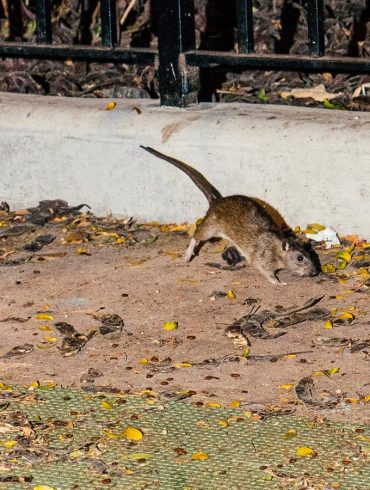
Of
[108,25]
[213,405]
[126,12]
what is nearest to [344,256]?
[213,405]

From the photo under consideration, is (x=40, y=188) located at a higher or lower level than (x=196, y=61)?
lower

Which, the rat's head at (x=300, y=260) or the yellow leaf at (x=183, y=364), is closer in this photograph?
the yellow leaf at (x=183, y=364)

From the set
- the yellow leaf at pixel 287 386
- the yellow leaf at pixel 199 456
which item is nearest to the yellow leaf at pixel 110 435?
the yellow leaf at pixel 199 456

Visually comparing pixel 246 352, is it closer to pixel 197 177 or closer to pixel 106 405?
pixel 106 405

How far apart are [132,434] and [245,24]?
292cm

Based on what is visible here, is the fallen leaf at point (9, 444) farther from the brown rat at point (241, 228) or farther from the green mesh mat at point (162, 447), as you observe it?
the brown rat at point (241, 228)

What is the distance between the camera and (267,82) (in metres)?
8.15

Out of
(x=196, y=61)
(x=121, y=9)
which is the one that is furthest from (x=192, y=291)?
(x=121, y=9)

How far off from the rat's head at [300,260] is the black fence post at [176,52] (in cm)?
116

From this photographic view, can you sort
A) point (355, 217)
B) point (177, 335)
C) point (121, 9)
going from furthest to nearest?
point (121, 9), point (355, 217), point (177, 335)

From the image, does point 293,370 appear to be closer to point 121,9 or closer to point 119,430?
point 119,430

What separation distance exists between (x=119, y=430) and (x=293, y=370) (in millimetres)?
Result: 873

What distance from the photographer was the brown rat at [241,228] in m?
6.45

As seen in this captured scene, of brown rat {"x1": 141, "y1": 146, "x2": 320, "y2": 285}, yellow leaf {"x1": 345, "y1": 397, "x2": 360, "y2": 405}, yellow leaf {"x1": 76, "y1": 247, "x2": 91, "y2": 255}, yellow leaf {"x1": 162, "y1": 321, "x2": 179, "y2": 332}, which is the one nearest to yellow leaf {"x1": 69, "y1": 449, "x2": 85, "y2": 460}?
yellow leaf {"x1": 345, "y1": 397, "x2": 360, "y2": 405}
